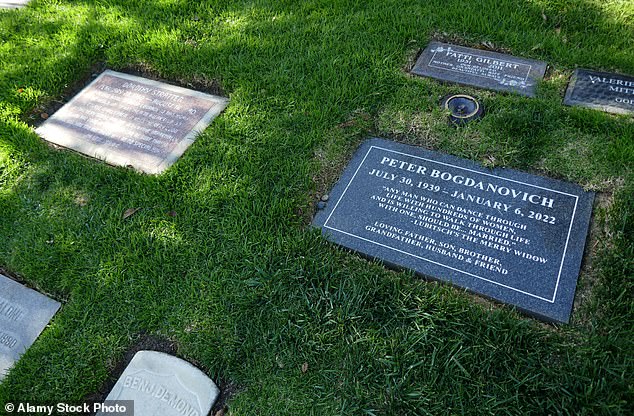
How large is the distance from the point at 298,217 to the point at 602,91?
2.20 metres

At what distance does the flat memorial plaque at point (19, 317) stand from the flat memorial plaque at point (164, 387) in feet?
2.15

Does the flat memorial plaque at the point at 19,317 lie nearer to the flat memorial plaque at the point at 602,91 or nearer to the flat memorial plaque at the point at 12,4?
the flat memorial plaque at the point at 12,4

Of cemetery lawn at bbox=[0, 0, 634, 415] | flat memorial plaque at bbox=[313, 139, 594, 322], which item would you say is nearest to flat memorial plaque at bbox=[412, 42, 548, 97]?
cemetery lawn at bbox=[0, 0, 634, 415]

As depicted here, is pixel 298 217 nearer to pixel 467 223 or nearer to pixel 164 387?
pixel 467 223

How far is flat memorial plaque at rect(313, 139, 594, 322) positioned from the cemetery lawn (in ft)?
0.28

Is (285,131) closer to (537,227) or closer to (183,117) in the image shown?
(183,117)

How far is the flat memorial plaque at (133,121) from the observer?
3.33 m

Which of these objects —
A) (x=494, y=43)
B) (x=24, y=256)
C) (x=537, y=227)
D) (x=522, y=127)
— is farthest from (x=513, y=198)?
(x=24, y=256)

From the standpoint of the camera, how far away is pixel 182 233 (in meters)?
2.88

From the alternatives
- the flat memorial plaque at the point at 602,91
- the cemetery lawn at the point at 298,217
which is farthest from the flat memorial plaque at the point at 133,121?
the flat memorial plaque at the point at 602,91

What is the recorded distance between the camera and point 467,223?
2.63 m

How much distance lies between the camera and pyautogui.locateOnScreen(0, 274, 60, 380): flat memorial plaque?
2.59m

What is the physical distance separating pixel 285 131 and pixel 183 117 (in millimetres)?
812

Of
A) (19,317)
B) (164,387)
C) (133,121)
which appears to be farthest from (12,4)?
(164,387)
